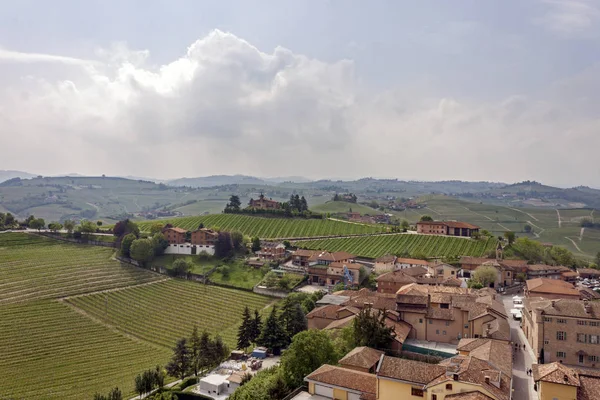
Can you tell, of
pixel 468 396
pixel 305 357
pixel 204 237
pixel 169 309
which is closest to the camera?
pixel 468 396

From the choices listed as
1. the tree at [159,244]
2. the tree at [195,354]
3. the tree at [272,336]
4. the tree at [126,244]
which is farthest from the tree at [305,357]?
A: the tree at [126,244]

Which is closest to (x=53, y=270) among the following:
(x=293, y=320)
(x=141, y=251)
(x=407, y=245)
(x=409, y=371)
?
(x=141, y=251)

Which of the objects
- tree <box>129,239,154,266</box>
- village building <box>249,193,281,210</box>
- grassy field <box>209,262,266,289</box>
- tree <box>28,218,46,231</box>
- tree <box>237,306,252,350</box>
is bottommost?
tree <box>237,306,252,350</box>

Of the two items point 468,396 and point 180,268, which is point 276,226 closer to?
point 180,268

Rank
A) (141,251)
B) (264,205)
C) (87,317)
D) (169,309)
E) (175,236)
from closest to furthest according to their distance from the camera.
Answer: (87,317)
(169,309)
(141,251)
(175,236)
(264,205)

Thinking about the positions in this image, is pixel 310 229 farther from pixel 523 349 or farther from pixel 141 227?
pixel 523 349

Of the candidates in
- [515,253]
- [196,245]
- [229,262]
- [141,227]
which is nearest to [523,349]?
[515,253]

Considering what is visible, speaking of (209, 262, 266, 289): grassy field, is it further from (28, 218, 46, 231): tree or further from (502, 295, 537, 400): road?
(28, 218, 46, 231): tree

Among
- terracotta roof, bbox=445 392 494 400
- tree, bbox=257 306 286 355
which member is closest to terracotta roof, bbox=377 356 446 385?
terracotta roof, bbox=445 392 494 400
